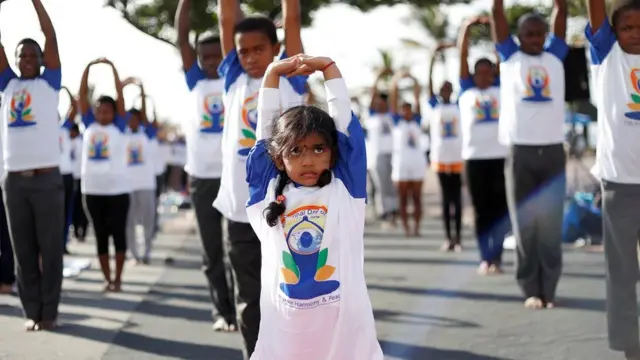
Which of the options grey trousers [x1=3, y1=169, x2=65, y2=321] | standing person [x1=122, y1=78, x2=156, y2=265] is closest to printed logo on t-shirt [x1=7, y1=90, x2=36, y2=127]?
grey trousers [x1=3, y1=169, x2=65, y2=321]

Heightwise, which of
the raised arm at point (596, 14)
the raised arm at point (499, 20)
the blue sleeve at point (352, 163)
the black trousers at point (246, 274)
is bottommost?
the black trousers at point (246, 274)

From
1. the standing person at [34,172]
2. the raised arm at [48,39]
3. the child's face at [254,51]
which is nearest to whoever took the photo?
the child's face at [254,51]

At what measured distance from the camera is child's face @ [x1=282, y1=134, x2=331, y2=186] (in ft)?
13.3

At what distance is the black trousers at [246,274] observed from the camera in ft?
17.6

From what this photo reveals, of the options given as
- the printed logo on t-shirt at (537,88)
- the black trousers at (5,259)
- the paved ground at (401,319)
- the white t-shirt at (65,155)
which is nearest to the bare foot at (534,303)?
the paved ground at (401,319)

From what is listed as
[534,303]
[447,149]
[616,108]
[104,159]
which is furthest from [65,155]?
[616,108]

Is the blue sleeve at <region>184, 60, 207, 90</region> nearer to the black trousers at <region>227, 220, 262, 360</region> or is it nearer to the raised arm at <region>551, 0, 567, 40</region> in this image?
the black trousers at <region>227, 220, 262, 360</region>

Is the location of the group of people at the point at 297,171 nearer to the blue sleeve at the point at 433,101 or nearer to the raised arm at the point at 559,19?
the raised arm at the point at 559,19

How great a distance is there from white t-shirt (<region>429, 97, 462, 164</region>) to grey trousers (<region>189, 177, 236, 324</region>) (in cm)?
580

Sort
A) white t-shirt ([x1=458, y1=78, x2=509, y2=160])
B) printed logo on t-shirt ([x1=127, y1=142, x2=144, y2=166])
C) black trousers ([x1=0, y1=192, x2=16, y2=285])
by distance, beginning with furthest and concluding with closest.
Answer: printed logo on t-shirt ([x1=127, y1=142, x2=144, y2=166]) → white t-shirt ([x1=458, y1=78, x2=509, y2=160]) → black trousers ([x1=0, y1=192, x2=16, y2=285])

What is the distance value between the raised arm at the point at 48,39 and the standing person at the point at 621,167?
398 centimetres

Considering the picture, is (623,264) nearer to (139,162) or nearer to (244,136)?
(244,136)

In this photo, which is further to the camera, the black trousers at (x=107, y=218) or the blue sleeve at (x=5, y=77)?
the black trousers at (x=107, y=218)

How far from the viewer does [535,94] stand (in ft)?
25.8
